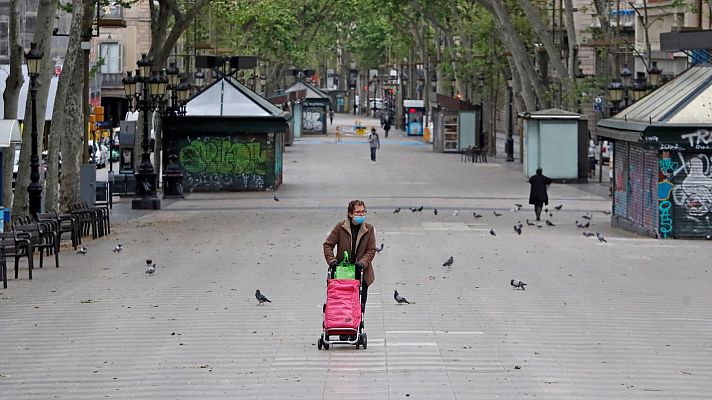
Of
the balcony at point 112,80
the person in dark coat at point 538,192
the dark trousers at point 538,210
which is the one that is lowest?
the dark trousers at point 538,210

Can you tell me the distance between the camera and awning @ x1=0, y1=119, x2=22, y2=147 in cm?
2561

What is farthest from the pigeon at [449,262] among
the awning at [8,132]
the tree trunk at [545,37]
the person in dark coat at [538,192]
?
the tree trunk at [545,37]

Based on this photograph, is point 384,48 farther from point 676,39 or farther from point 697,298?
point 697,298

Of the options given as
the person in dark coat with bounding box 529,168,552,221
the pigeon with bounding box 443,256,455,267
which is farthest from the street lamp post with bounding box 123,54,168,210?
the pigeon with bounding box 443,256,455,267

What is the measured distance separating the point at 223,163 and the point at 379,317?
86.8 ft

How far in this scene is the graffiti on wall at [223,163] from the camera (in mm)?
42125

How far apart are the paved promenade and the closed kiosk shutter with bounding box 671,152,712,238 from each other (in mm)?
720

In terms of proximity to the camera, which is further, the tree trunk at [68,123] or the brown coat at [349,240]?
the tree trunk at [68,123]

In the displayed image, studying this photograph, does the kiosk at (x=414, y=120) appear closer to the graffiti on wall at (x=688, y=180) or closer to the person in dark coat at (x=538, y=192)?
the person in dark coat at (x=538, y=192)

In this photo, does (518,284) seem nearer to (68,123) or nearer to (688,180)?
(688,180)

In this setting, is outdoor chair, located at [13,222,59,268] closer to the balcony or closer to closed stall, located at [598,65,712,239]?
closed stall, located at [598,65,712,239]

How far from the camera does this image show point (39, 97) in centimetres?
2792

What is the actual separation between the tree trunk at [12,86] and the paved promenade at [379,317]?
2.12 meters

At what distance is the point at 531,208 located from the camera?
36.5 metres
